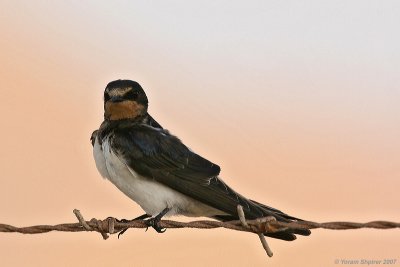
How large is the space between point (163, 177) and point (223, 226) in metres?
1.01

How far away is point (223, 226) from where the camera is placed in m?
2.86

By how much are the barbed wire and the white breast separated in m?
0.31

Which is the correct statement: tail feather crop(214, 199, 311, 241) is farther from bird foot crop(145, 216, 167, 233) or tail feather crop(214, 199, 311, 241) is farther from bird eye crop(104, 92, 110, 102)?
bird eye crop(104, 92, 110, 102)

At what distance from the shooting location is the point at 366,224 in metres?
2.55

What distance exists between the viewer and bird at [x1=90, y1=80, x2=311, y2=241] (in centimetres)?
370

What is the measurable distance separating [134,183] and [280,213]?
76cm

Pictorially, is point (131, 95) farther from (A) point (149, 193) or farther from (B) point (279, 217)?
(B) point (279, 217)

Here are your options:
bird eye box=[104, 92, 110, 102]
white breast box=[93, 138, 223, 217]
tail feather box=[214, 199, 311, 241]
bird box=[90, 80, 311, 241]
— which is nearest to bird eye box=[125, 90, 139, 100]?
bird eye box=[104, 92, 110, 102]

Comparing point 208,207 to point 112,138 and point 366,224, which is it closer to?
point 112,138

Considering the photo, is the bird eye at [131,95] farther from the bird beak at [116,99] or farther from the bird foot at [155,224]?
the bird foot at [155,224]

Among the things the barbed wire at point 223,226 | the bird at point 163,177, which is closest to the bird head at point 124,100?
the bird at point 163,177

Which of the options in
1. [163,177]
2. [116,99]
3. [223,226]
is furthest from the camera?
[116,99]

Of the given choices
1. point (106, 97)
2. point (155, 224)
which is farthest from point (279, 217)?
point (106, 97)

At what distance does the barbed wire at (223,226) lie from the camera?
8.72ft
